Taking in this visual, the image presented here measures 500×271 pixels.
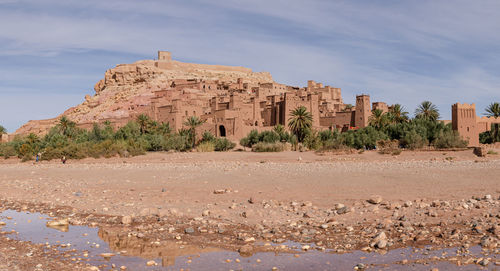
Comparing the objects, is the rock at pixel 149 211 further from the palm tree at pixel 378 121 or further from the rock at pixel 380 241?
the palm tree at pixel 378 121

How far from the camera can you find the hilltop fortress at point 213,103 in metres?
46.9

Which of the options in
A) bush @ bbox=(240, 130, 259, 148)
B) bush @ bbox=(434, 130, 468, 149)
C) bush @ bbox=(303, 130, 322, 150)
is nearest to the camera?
bush @ bbox=(434, 130, 468, 149)

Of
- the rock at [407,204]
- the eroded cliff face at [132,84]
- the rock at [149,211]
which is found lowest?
the rock at [149,211]

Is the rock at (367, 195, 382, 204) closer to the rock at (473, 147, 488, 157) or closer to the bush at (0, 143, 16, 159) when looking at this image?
the rock at (473, 147, 488, 157)

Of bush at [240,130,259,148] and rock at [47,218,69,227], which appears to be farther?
bush at [240,130,259,148]

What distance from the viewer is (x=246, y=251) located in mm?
6969

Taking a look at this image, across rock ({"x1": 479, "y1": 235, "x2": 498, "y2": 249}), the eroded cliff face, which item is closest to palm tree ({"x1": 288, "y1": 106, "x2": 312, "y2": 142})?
the eroded cliff face

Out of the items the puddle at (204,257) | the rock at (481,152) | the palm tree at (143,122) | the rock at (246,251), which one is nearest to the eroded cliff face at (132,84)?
the palm tree at (143,122)

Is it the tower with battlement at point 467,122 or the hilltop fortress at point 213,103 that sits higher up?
the hilltop fortress at point 213,103

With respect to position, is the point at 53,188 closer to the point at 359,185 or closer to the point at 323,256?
the point at 359,185

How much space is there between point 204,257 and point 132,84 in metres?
84.5

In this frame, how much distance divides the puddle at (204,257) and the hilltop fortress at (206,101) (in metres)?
36.8

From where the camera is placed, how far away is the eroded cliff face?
72.2 metres

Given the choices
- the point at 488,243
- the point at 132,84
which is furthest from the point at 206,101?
the point at 488,243
